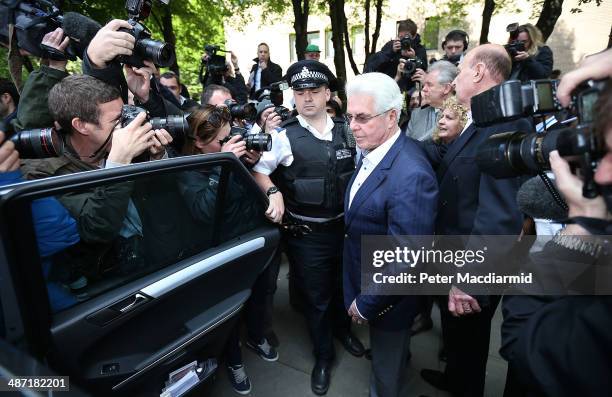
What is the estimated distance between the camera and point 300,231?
8.37 feet

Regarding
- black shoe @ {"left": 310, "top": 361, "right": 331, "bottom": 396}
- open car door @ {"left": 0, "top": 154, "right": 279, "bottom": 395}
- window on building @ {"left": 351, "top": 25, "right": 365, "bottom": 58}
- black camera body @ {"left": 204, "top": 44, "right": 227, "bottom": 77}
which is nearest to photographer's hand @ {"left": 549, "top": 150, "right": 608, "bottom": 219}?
open car door @ {"left": 0, "top": 154, "right": 279, "bottom": 395}

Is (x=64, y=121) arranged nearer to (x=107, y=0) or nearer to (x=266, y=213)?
(x=266, y=213)

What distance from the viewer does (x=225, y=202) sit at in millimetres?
1789

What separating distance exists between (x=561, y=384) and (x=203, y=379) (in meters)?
1.51

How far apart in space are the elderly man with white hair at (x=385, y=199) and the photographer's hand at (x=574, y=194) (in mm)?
778

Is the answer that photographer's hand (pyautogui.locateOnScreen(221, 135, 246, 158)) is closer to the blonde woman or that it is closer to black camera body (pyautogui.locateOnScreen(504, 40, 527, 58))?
the blonde woman

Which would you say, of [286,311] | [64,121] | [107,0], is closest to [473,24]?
[107,0]

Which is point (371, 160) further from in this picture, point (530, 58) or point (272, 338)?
point (530, 58)

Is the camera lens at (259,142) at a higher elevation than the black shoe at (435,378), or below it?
higher

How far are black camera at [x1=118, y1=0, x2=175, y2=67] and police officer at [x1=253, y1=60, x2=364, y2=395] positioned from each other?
91 centimetres

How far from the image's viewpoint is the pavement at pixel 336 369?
255 cm

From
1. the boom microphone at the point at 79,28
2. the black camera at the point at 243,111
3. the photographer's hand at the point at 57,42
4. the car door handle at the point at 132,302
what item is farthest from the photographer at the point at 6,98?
the car door handle at the point at 132,302

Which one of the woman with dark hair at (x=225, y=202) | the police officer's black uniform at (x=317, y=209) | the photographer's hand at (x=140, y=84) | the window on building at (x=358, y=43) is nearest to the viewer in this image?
the woman with dark hair at (x=225, y=202)

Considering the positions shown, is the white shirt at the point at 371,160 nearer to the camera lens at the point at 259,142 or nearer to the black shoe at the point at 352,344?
the camera lens at the point at 259,142
